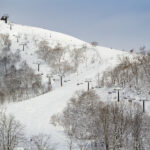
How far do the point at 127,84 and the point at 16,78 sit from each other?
35564 millimetres

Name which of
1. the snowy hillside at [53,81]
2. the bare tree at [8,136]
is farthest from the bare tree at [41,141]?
the bare tree at [8,136]

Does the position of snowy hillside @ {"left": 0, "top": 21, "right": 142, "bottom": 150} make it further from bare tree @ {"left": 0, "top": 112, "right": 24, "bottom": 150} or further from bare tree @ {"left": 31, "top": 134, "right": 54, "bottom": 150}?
bare tree @ {"left": 0, "top": 112, "right": 24, "bottom": 150}

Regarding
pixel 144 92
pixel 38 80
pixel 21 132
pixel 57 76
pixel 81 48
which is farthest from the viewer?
pixel 81 48

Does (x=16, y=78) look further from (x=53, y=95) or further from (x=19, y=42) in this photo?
(x=19, y=42)

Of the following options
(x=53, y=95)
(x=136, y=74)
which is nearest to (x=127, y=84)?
(x=136, y=74)

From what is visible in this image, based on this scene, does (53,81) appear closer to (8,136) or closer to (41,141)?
(41,141)

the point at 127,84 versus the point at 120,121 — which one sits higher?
the point at 127,84

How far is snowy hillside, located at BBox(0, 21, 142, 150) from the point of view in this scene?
33375 millimetres

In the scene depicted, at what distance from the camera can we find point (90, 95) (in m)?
39.8

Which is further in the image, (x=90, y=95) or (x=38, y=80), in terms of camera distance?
(x=38, y=80)

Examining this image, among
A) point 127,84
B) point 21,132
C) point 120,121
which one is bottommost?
point 21,132

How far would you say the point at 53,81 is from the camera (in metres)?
58.4

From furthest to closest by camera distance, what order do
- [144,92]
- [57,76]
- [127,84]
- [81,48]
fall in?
[81,48], [57,76], [127,84], [144,92]

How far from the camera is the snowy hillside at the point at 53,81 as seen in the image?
109 feet
